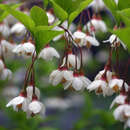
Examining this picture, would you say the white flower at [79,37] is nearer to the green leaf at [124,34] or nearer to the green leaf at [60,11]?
the green leaf at [60,11]

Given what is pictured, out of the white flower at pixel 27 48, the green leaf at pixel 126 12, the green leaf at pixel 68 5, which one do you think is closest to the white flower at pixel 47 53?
the white flower at pixel 27 48

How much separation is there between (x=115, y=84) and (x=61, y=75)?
0.79 ft

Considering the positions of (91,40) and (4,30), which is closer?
(91,40)

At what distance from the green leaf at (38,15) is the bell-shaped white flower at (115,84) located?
38 centimetres

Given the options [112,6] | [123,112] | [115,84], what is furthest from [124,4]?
[123,112]

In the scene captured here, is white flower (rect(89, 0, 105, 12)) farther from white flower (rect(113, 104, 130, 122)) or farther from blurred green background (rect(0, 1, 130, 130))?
white flower (rect(113, 104, 130, 122))

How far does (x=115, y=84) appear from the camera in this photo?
167 centimetres

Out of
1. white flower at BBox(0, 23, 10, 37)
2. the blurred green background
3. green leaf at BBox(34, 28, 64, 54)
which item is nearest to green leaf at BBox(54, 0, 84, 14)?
green leaf at BBox(34, 28, 64, 54)

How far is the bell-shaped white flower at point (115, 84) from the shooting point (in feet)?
5.46

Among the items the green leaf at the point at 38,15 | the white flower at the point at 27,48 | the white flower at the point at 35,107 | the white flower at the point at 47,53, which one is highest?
the green leaf at the point at 38,15

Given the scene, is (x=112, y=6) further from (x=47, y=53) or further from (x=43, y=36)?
(x=47, y=53)

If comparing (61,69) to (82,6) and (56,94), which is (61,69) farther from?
(56,94)

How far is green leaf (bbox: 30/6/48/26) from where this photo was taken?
1.61m

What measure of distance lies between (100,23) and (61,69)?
663mm
